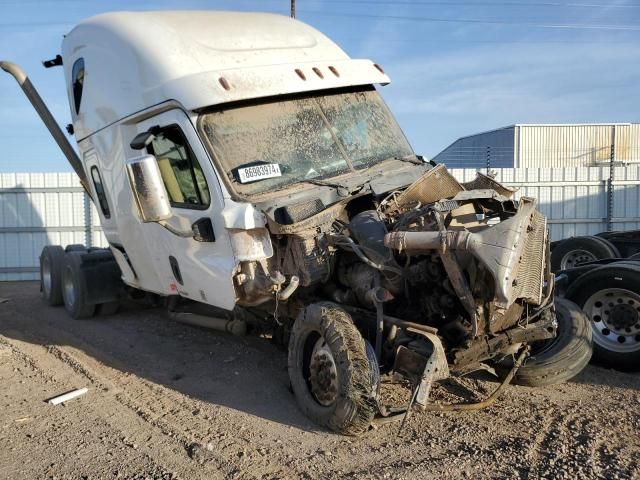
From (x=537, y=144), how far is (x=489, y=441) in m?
28.2

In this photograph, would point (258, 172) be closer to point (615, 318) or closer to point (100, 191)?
point (100, 191)

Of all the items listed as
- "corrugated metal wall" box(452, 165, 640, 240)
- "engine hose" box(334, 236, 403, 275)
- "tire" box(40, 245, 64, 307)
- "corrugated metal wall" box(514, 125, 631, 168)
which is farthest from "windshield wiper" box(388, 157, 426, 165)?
"corrugated metal wall" box(514, 125, 631, 168)

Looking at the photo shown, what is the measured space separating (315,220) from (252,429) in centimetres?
170

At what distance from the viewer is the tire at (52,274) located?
9.87m

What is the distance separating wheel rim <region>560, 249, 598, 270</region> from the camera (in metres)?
9.80

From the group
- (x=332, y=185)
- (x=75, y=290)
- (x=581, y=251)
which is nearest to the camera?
(x=332, y=185)

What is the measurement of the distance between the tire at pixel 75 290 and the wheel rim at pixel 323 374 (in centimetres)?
521

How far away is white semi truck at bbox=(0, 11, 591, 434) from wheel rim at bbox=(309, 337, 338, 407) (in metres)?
0.02

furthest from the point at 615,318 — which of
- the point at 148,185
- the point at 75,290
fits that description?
the point at 75,290

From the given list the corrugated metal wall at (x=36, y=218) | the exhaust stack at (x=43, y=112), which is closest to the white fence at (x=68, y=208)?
the corrugated metal wall at (x=36, y=218)

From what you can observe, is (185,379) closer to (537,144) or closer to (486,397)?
(486,397)

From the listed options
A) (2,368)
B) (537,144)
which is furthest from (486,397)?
(537,144)

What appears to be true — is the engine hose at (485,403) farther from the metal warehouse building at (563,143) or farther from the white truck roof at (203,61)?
the metal warehouse building at (563,143)

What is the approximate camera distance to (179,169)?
572cm
